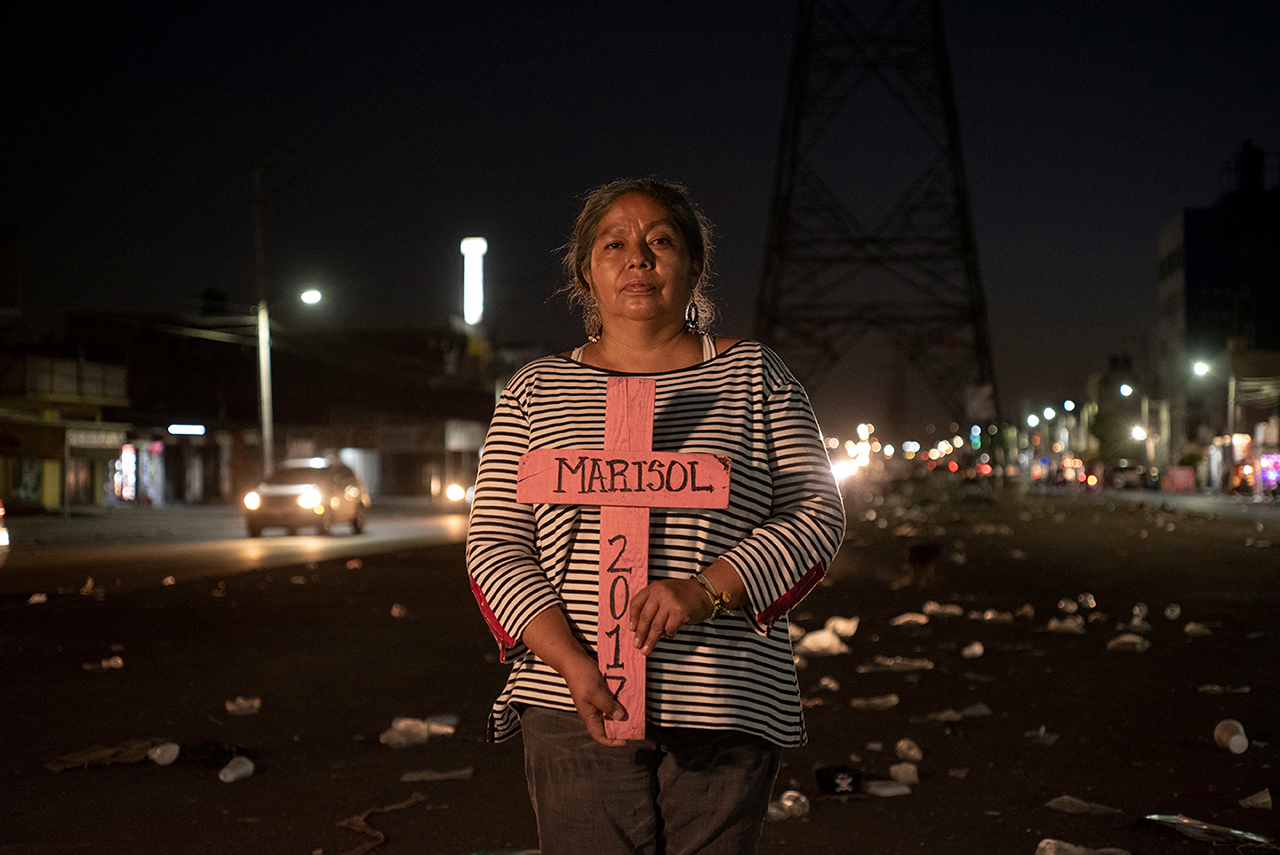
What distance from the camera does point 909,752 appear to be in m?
6.40

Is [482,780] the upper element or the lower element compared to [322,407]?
lower

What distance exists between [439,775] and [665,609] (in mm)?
4090

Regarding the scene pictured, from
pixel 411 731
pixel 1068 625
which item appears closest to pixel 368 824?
pixel 411 731

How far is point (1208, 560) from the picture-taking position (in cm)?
1992

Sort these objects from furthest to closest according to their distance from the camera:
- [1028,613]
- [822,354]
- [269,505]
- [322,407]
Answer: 1. [322,407]
2. [822,354]
3. [269,505]
4. [1028,613]

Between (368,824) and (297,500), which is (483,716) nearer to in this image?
(368,824)

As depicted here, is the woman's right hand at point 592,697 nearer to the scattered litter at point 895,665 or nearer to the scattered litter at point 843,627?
the scattered litter at point 895,665

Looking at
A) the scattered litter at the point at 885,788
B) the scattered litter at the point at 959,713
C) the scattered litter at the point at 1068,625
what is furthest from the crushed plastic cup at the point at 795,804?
the scattered litter at the point at 1068,625

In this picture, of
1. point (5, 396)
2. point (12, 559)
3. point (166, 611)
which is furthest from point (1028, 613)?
point (5, 396)

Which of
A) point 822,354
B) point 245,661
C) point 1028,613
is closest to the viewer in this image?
point 245,661

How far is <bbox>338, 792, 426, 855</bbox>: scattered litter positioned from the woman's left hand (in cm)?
297

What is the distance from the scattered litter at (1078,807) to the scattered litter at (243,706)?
177 inches

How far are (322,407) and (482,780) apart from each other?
5756 centimetres

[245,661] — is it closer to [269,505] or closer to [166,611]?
[166,611]
